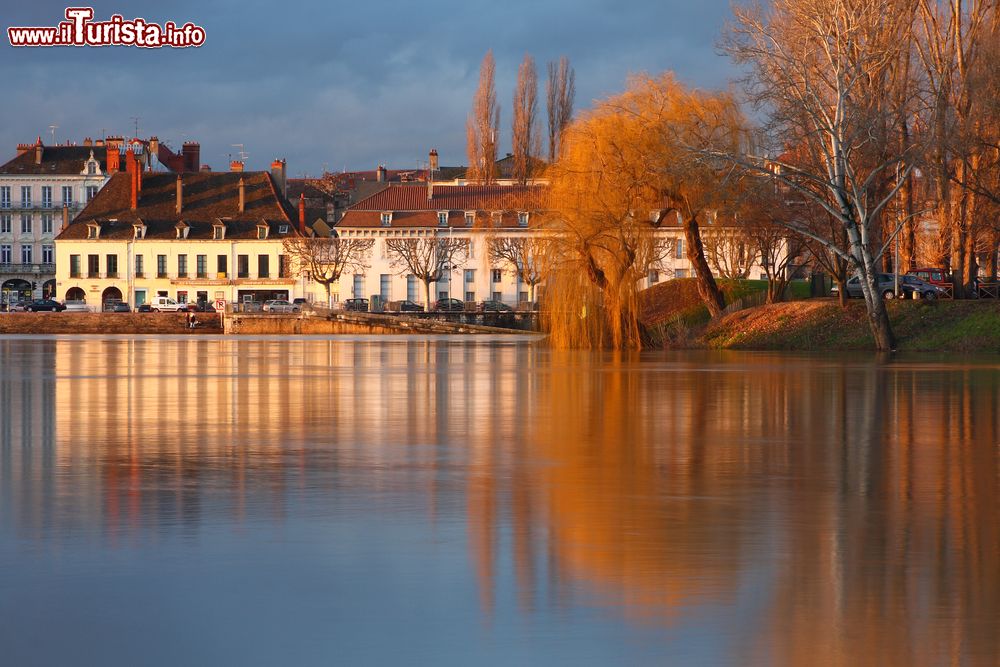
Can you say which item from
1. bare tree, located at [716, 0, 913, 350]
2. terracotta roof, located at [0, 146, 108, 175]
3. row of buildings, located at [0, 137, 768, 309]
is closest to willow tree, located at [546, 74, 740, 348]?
bare tree, located at [716, 0, 913, 350]

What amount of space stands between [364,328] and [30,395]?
6581 cm

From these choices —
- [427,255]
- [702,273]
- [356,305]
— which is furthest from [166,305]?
[702,273]

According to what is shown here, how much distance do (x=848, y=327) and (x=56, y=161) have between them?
96.4 metres

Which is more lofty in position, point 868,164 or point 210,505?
point 868,164

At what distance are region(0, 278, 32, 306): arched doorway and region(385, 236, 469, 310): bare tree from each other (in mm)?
37814

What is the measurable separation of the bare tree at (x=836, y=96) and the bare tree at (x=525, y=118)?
61049 millimetres

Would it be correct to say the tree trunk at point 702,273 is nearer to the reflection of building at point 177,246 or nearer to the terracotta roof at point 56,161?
the reflection of building at point 177,246

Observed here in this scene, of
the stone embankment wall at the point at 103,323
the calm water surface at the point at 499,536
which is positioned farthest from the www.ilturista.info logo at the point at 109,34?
the calm water surface at the point at 499,536

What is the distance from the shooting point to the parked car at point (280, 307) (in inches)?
3981

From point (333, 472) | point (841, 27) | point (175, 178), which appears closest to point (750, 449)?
point (333, 472)

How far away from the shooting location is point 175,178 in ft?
395

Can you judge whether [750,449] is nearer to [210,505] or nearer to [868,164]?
[210,505]

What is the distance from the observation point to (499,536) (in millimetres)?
10094

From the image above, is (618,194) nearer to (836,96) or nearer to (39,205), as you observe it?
(836,96)
